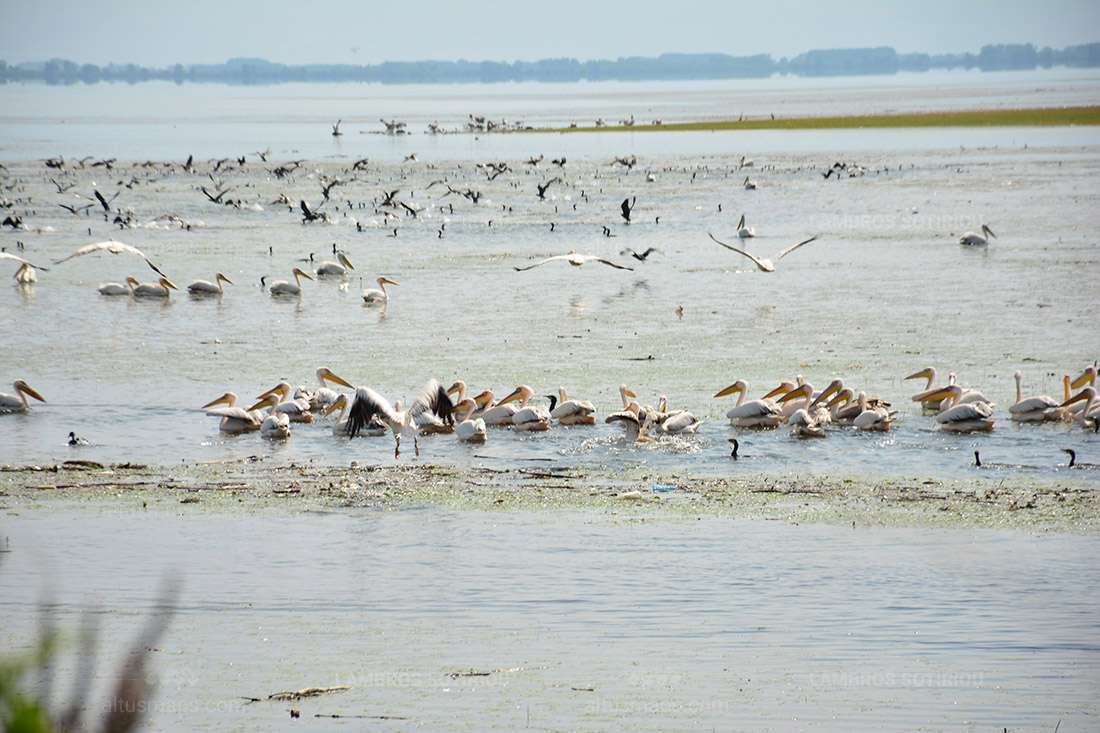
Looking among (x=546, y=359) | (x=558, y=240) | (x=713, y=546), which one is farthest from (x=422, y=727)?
(x=558, y=240)

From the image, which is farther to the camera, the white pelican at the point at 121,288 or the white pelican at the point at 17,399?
the white pelican at the point at 121,288

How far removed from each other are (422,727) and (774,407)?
16.5 ft

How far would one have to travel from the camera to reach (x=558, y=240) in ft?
70.7

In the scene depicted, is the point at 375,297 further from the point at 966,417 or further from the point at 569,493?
the point at 966,417

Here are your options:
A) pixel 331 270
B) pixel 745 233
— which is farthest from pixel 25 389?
pixel 745 233

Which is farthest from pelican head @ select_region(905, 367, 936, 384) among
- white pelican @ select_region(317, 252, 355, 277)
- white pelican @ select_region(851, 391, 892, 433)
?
white pelican @ select_region(317, 252, 355, 277)

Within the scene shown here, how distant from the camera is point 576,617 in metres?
5.89

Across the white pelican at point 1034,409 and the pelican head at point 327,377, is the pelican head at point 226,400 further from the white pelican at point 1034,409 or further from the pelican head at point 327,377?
the white pelican at point 1034,409

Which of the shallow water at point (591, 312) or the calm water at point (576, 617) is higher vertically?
the shallow water at point (591, 312)

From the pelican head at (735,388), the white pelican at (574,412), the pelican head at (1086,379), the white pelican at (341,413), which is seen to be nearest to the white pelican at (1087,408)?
the pelican head at (1086,379)

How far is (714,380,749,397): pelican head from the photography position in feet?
31.5

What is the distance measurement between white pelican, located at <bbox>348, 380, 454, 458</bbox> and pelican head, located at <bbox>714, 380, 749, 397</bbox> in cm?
232

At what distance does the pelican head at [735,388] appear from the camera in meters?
9.60

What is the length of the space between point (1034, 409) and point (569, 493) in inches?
151
